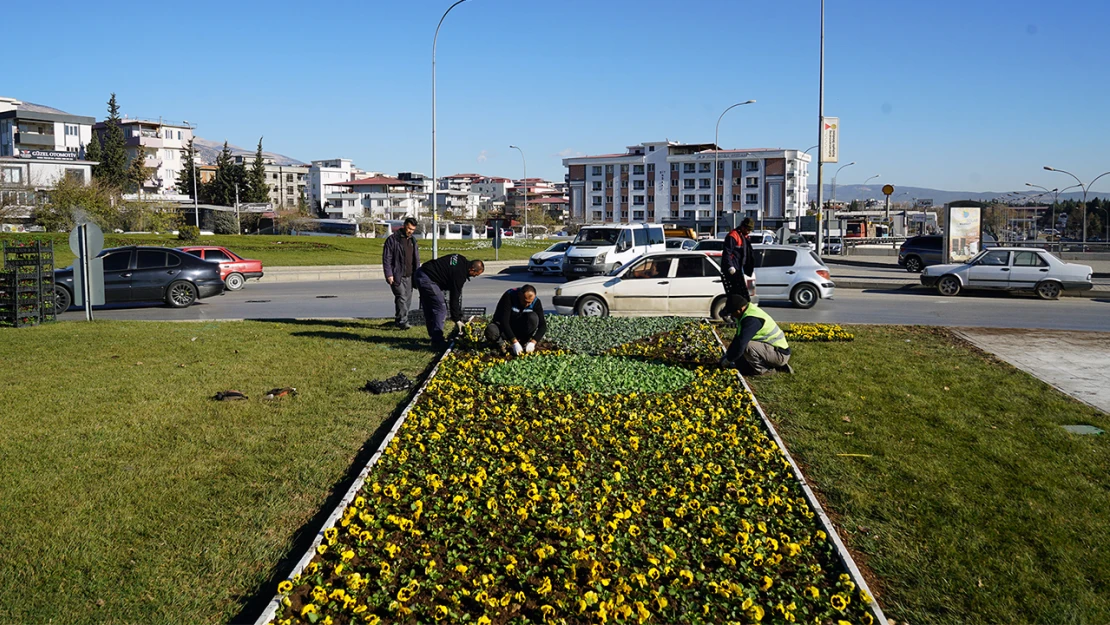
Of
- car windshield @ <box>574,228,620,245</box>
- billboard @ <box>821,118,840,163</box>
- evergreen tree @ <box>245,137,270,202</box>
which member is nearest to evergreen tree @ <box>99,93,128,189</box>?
evergreen tree @ <box>245,137,270,202</box>

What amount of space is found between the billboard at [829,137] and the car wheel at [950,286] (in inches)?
316

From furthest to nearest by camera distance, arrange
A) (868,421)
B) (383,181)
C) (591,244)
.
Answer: (383,181) < (591,244) < (868,421)

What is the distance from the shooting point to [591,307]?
16.9 meters

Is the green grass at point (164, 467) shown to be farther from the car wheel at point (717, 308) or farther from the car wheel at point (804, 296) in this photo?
the car wheel at point (804, 296)

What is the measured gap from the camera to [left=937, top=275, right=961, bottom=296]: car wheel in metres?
24.3

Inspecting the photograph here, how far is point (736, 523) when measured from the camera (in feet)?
19.8

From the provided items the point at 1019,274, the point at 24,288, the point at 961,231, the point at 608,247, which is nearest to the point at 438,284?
the point at 24,288

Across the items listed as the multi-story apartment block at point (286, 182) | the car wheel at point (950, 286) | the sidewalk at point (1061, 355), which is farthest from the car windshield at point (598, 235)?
the multi-story apartment block at point (286, 182)

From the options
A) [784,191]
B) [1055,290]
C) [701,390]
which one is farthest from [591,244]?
[784,191]

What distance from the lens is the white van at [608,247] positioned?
28.7m

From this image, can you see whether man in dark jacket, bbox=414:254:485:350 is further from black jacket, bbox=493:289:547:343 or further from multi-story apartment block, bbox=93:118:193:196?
multi-story apartment block, bbox=93:118:193:196

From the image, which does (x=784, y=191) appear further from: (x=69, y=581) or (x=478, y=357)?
(x=69, y=581)

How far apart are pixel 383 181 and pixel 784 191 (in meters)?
63.3

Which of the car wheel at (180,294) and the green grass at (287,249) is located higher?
the green grass at (287,249)
